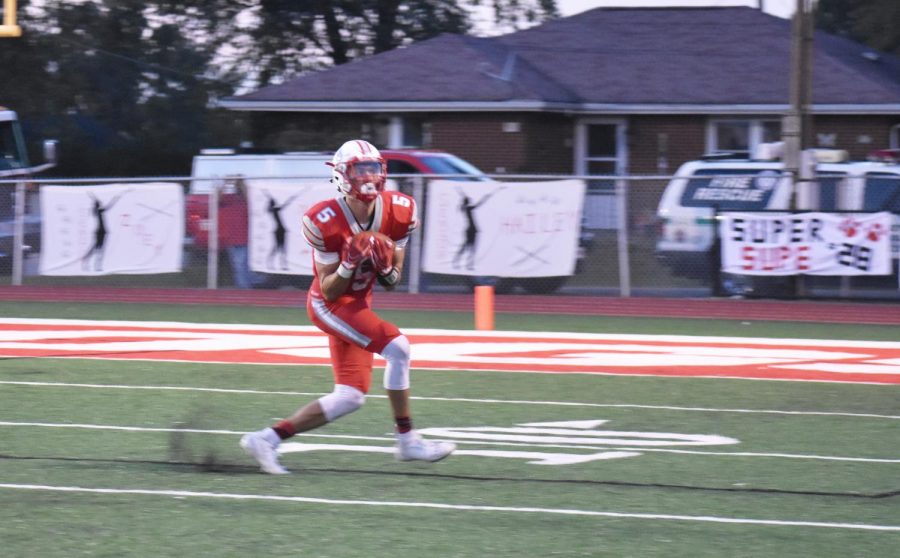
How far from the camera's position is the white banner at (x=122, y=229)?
19.8 meters

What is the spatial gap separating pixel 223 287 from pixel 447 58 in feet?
46.9

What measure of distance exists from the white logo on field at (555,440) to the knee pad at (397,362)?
2.68 feet

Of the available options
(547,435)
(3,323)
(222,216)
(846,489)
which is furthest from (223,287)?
(846,489)

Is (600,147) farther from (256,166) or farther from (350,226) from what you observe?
(350,226)

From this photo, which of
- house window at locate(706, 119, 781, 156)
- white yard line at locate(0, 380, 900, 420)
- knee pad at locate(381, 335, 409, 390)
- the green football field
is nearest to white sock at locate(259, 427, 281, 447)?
the green football field

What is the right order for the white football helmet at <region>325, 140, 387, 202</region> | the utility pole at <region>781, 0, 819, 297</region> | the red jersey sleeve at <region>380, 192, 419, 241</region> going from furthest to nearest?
the utility pole at <region>781, 0, 819, 297</region> < the red jersey sleeve at <region>380, 192, 419, 241</region> < the white football helmet at <region>325, 140, 387, 202</region>

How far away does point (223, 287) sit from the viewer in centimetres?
1988

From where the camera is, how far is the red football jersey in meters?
7.14

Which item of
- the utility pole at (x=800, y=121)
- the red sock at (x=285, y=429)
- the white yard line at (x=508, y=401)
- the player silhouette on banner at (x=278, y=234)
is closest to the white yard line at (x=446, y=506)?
the red sock at (x=285, y=429)

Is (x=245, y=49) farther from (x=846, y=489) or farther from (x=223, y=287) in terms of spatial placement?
(x=846, y=489)

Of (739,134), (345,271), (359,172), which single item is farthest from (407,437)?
(739,134)

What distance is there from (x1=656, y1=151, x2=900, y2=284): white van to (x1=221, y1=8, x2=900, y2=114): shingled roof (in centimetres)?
1162

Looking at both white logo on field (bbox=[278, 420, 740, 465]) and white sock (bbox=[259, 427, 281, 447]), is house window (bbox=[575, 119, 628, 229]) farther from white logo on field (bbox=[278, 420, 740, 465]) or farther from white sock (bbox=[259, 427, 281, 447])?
white sock (bbox=[259, 427, 281, 447])

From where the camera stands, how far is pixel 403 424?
Result: 754cm
